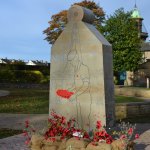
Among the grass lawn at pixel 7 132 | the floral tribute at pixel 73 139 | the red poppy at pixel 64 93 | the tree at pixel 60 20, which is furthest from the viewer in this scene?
the tree at pixel 60 20

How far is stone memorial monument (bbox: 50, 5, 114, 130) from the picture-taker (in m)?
9.03

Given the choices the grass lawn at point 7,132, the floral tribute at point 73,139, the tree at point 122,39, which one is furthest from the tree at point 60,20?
the floral tribute at point 73,139

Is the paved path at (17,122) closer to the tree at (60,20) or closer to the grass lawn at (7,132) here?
the grass lawn at (7,132)

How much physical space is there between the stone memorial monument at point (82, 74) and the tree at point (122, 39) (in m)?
36.9

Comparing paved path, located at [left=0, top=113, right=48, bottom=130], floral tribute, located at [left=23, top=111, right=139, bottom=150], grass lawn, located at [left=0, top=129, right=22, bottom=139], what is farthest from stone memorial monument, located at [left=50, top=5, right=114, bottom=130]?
paved path, located at [left=0, top=113, right=48, bottom=130]

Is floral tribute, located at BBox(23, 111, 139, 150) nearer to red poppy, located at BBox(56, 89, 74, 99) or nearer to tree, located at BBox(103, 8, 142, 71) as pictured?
red poppy, located at BBox(56, 89, 74, 99)

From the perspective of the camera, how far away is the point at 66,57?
954cm

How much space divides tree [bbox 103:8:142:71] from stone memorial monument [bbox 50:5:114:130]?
3687cm

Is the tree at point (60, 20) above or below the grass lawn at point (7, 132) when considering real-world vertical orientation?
above

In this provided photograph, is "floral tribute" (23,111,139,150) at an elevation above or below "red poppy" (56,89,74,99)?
below

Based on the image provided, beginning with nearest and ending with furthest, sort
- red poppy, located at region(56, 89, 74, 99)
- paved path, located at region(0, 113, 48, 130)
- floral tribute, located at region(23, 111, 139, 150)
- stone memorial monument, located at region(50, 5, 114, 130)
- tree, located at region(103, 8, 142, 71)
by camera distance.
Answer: floral tribute, located at region(23, 111, 139, 150)
stone memorial monument, located at region(50, 5, 114, 130)
red poppy, located at region(56, 89, 74, 99)
paved path, located at region(0, 113, 48, 130)
tree, located at region(103, 8, 142, 71)

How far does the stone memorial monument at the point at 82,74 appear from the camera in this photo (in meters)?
9.03

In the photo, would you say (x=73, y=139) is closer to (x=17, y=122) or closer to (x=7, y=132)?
(x=7, y=132)

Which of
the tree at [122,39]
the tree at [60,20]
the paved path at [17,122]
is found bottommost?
the paved path at [17,122]
